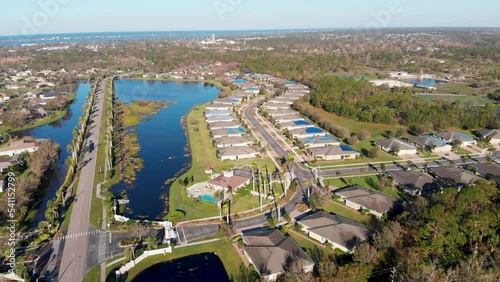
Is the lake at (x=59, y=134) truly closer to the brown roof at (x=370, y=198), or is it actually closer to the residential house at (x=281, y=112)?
the brown roof at (x=370, y=198)

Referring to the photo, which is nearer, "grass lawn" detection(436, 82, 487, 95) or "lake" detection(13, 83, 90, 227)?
"lake" detection(13, 83, 90, 227)

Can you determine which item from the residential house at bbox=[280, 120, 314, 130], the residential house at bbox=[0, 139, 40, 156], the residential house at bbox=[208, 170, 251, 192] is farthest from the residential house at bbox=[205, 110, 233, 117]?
the residential house at bbox=[0, 139, 40, 156]

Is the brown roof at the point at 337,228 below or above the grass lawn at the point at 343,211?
above

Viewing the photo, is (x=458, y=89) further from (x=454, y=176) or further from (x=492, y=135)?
(x=454, y=176)

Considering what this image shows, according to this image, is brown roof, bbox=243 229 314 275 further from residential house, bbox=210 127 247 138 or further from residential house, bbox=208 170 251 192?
residential house, bbox=210 127 247 138

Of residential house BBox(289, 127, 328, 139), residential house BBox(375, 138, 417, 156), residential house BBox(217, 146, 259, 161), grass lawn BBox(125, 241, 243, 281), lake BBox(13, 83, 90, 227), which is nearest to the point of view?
grass lawn BBox(125, 241, 243, 281)

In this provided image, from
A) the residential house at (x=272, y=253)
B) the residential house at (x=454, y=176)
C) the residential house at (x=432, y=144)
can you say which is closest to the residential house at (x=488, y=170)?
the residential house at (x=454, y=176)
